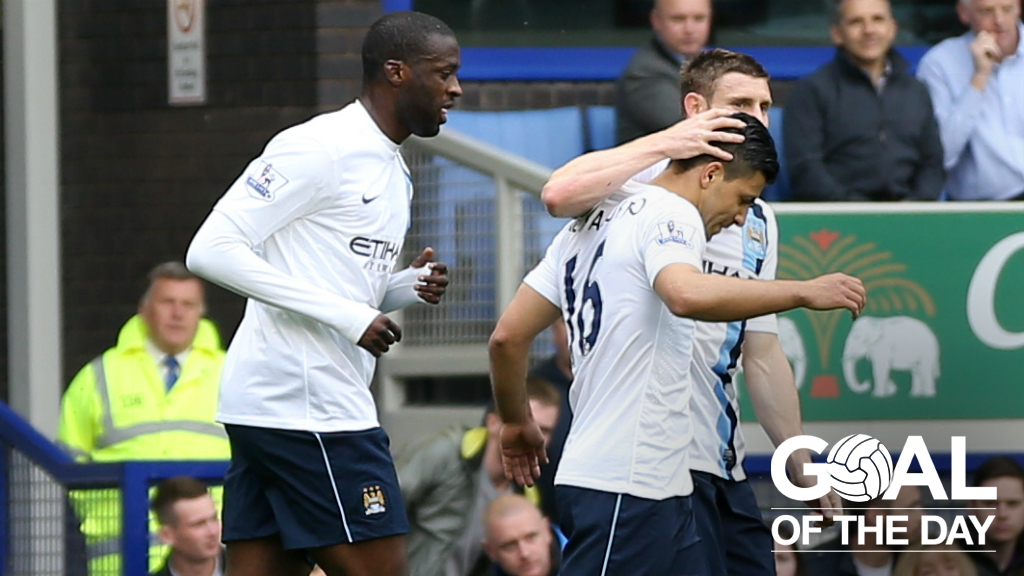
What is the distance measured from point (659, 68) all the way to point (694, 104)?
183 centimetres

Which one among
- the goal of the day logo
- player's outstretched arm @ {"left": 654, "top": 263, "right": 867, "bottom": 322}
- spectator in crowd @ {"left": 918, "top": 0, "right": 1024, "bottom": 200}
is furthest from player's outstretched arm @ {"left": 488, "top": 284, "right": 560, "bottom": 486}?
spectator in crowd @ {"left": 918, "top": 0, "right": 1024, "bottom": 200}

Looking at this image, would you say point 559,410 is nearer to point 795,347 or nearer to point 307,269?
point 795,347

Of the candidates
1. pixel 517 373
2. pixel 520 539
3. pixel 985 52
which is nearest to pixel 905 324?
pixel 985 52

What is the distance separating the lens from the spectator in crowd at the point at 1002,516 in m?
5.95

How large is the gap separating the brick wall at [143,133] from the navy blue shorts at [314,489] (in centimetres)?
316

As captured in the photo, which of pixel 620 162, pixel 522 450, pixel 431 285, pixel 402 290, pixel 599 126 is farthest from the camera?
pixel 599 126

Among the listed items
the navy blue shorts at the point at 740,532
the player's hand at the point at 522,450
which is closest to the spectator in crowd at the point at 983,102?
the navy blue shorts at the point at 740,532

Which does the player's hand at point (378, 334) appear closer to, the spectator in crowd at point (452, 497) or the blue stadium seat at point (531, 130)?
the spectator in crowd at point (452, 497)

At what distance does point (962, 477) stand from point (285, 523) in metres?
2.72

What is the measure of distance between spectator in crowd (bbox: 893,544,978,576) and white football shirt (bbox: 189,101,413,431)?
2425mm

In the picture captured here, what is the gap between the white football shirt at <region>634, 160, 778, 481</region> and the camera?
4.19m

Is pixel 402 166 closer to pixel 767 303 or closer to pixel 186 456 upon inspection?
pixel 767 303

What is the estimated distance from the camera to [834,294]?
3561mm

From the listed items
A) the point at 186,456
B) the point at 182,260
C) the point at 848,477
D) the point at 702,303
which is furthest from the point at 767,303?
the point at 182,260
